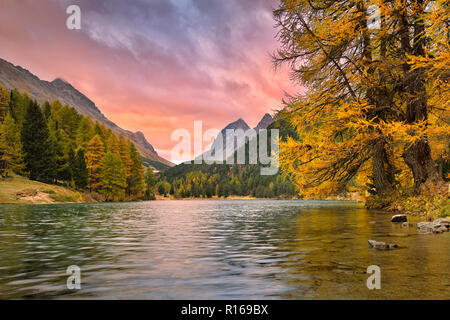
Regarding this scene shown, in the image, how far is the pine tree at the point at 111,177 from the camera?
7975cm

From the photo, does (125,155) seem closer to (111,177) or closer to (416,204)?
(111,177)

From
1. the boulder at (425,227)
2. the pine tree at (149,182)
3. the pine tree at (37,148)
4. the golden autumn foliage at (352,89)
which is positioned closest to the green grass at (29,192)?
the pine tree at (37,148)

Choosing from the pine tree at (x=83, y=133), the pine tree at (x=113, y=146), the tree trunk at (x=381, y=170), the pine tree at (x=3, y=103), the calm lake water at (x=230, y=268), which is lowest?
the calm lake water at (x=230, y=268)

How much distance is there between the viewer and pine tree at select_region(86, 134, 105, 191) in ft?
269

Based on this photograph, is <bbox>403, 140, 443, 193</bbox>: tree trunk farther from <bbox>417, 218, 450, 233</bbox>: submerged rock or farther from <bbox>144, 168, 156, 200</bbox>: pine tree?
<bbox>144, 168, 156, 200</bbox>: pine tree

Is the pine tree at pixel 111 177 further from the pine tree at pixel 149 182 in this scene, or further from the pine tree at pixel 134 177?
the pine tree at pixel 149 182

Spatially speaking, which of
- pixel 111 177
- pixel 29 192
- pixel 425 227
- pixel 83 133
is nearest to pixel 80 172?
pixel 111 177

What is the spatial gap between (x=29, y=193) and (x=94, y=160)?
2814cm

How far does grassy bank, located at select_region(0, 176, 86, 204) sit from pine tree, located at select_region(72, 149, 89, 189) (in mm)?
10388

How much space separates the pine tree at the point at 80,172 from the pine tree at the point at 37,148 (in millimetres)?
5477

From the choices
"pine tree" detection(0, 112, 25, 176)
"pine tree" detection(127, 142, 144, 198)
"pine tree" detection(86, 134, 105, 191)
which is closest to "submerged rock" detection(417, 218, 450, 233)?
"pine tree" detection(0, 112, 25, 176)
